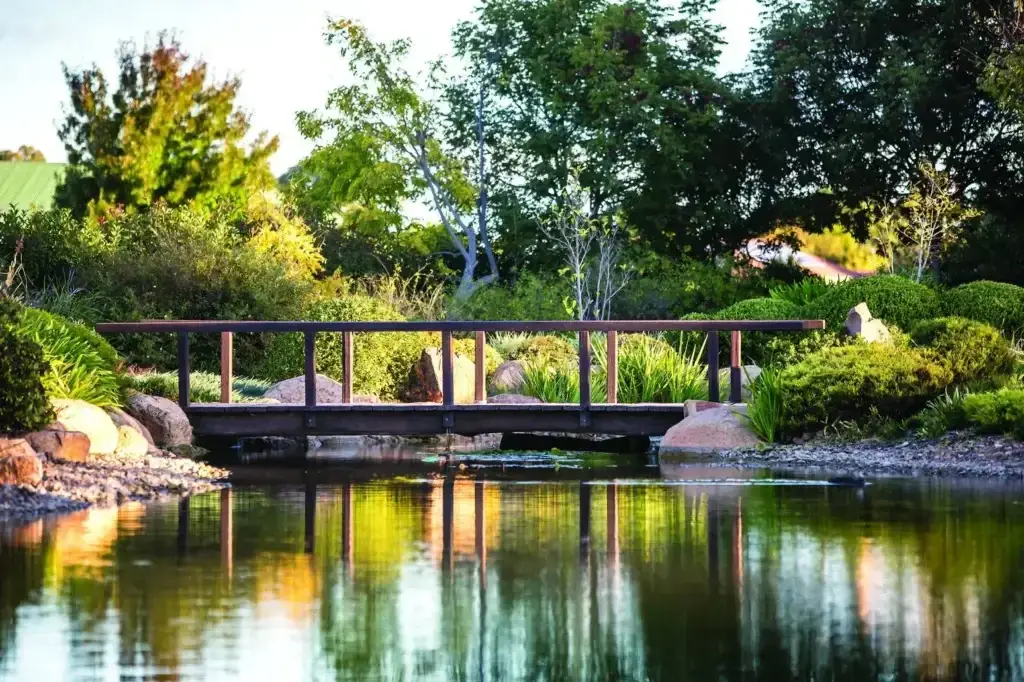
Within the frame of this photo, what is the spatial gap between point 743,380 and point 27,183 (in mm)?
33908

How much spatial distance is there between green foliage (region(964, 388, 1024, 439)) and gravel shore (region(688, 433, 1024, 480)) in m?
0.15

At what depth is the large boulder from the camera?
1312 centimetres

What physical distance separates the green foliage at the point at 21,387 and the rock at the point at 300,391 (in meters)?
6.37

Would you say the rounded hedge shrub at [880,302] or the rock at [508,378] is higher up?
the rounded hedge shrub at [880,302]

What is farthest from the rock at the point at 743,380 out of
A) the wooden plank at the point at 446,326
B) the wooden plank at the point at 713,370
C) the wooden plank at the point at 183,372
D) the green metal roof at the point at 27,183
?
the green metal roof at the point at 27,183

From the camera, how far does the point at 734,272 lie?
3728 centimetres

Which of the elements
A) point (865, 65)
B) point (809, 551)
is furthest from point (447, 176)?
point (809, 551)

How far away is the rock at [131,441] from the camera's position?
1689cm

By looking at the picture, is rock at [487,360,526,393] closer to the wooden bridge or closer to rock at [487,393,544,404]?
rock at [487,393,544,404]

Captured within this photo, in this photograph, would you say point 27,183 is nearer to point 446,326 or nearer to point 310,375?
point 310,375

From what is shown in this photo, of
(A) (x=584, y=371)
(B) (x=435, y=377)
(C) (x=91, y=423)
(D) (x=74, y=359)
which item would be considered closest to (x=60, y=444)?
(C) (x=91, y=423)

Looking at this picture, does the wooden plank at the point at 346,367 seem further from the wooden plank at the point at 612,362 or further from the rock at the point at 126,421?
the wooden plank at the point at 612,362

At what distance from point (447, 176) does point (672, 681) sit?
33.7 m

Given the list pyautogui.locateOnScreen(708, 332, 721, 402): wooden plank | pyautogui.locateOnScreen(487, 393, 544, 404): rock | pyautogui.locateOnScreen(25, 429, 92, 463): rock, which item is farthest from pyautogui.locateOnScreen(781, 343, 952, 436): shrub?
pyautogui.locateOnScreen(25, 429, 92, 463): rock
